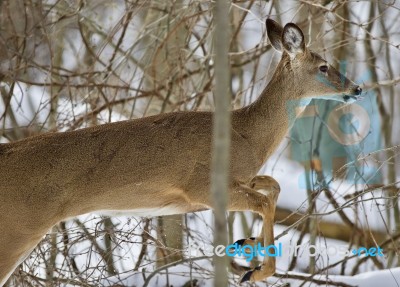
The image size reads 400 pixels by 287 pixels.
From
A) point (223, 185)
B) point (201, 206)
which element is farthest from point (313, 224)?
point (223, 185)

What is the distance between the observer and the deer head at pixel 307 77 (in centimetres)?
509

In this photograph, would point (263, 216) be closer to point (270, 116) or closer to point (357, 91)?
point (270, 116)

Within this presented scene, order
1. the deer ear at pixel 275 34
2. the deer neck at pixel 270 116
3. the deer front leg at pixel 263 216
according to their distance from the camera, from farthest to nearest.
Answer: the deer ear at pixel 275 34 < the deer neck at pixel 270 116 < the deer front leg at pixel 263 216

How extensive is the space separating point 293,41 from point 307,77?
226 mm

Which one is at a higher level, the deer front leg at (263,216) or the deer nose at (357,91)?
the deer nose at (357,91)

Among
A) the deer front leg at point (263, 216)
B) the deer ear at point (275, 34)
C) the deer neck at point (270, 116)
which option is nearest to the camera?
the deer front leg at point (263, 216)

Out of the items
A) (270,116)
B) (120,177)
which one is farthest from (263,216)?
(120,177)

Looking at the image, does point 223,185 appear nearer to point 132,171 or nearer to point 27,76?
point 132,171

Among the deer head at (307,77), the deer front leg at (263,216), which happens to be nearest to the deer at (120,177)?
the deer front leg at (263,216)

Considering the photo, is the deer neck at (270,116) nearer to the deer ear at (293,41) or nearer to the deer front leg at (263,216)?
the deer ear at (293,41)

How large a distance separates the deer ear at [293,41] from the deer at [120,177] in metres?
0.59

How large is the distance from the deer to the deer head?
462 millimetres

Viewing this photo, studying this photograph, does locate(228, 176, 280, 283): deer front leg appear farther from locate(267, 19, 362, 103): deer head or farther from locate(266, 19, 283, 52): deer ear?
locate(266, 19, 283, 52): deer ear

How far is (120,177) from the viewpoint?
4.75 m
